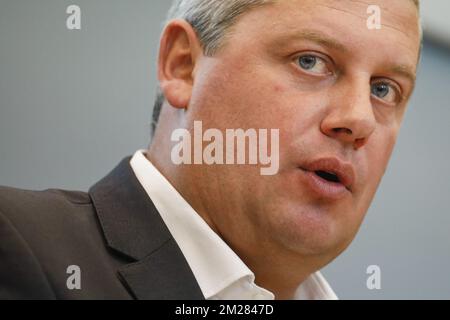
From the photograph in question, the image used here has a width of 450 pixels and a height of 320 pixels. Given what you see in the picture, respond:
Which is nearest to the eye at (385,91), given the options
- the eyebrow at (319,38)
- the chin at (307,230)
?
the eyebrow at (319,38)

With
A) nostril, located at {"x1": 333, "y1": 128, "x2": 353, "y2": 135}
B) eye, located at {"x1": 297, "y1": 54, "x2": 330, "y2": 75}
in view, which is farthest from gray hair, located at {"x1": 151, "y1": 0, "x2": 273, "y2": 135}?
nostril, located at {"x1": 333, "y1": 128, "x2": 353, "y2": 135}

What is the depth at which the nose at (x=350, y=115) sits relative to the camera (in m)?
1.15

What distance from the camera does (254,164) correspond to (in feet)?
3.84

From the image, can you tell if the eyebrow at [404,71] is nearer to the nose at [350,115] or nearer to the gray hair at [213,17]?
the nose at [350,115]

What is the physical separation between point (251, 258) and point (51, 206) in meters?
0.36

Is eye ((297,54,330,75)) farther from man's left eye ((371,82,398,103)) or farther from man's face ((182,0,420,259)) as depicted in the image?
man's left eye ((371,82,398,103))

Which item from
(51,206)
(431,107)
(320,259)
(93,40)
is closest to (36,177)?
(51,206)

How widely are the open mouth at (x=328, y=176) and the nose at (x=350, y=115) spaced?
6cm

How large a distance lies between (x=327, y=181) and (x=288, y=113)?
0.44 feet

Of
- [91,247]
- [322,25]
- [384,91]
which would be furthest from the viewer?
[384,91]

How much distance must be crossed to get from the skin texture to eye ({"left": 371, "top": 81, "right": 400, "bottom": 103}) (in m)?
0.03

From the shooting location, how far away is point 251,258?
1.21 metres

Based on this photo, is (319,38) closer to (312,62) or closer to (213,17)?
(312,62)

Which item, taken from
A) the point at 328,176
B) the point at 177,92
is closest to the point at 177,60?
the point at 177,92
